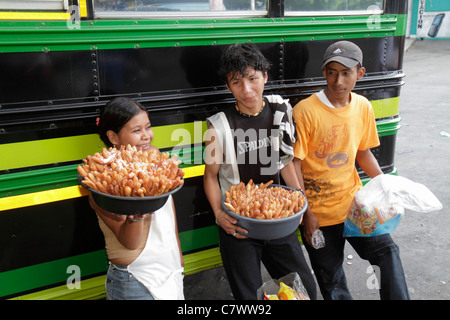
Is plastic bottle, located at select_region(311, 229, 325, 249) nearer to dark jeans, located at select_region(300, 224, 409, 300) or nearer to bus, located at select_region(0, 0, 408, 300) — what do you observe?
dark jeans, located at select_region(300, 224, 409, 300)

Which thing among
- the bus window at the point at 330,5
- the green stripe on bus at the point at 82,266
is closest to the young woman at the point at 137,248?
the green stripe on bus at the point at 82,266

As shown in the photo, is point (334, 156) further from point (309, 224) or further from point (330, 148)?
point (309, 224)

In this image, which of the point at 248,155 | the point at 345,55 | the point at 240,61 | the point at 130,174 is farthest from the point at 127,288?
the point at 345,55

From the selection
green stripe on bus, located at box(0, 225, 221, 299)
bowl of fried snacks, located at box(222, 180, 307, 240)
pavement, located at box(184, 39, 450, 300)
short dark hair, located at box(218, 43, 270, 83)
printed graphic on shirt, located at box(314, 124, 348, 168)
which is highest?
short dark hair, located at box(218, 43, 270, 83)

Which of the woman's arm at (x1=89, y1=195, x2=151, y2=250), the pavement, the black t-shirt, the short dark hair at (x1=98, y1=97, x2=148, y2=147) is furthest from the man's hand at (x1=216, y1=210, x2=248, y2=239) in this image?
the pavement

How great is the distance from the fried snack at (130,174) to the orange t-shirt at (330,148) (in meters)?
1.00

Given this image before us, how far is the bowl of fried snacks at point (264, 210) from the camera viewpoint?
2.08 meters

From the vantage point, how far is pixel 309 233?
8.69 ft

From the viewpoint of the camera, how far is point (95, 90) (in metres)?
2.29

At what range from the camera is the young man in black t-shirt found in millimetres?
2312

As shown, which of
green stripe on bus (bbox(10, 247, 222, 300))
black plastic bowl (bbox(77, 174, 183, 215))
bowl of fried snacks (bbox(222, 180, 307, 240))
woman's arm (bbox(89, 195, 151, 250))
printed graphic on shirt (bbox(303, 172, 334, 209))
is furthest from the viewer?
printed graphic on shirt (bbox(303, 172, 334, 209))

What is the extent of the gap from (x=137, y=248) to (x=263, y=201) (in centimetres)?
62

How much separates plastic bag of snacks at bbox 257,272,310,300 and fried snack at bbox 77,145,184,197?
Result: 0.62 metres
